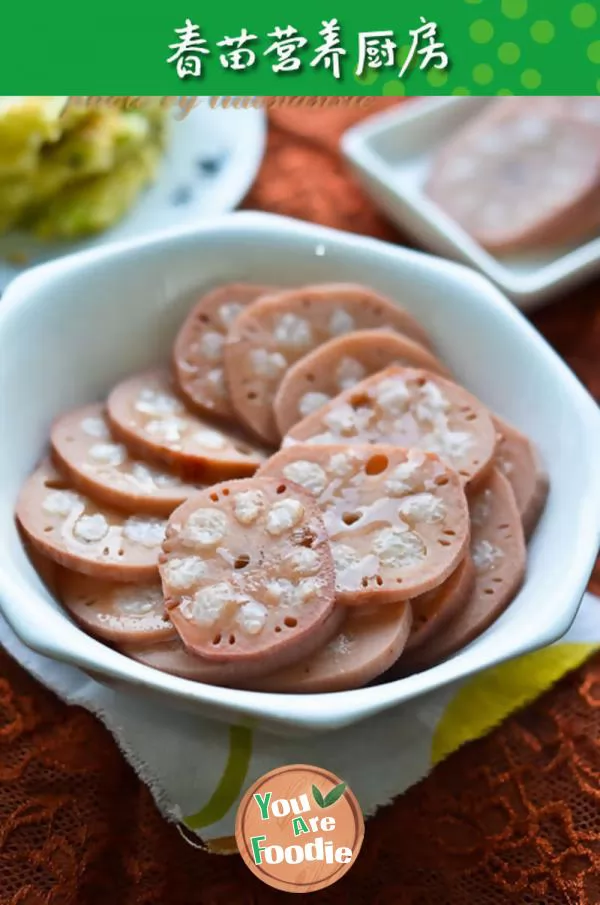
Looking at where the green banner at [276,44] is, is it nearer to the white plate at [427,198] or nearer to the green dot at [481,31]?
the green dot at [481,31]

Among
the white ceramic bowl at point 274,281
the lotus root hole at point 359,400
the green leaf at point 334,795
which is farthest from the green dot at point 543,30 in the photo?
the green leaf at point 334,795

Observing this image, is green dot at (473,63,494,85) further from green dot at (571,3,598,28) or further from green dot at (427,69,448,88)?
green dot at (571,3,598,28)

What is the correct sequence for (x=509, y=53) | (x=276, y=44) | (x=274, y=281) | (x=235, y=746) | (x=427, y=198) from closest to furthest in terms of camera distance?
(x=235, y=746) < (x=274, y=281) < (x=276, y=44) < (x=509, y=53) < (x=427, y=198)

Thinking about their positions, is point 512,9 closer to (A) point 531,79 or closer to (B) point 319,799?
(A) point 531,79

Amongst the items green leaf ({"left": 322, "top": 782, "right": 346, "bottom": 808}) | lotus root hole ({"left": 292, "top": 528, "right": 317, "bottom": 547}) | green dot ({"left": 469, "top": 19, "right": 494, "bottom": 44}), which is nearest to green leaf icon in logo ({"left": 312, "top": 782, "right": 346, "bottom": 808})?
green leaf ({"left": 322, "top": 782, "right": 346, "bottom": 808})

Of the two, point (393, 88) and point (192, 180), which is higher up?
point (393, 88)

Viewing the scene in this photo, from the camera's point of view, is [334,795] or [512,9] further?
[512,9]

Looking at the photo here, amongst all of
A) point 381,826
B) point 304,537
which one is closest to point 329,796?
point 381,826
